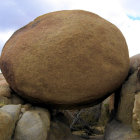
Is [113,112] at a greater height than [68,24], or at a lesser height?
lesser

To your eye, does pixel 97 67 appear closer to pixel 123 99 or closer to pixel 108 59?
pixel 108 59

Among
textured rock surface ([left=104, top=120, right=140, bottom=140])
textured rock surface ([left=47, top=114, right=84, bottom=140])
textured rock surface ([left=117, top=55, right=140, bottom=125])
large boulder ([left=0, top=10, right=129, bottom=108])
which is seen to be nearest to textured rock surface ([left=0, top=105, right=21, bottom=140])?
large boulder ([left=0, top=10, right=129, bottom=108])

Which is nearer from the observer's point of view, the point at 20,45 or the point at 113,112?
the point at 20,45

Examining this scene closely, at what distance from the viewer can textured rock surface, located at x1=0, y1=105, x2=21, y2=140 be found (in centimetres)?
354

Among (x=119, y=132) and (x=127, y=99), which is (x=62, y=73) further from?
(x=119, y=132)

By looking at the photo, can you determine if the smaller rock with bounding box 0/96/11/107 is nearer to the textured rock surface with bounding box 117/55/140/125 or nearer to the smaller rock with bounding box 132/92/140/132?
the textured rock surface with bounding box 117/55/140/125

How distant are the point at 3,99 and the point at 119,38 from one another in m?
2.65

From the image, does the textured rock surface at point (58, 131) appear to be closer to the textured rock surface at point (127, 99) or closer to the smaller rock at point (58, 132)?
the smaller rock at point (58, 132)

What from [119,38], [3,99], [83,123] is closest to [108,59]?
[119,38]

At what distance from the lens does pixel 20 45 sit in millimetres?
4605

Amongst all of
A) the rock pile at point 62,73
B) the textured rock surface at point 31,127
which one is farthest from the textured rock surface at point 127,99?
the textured rock surface at point 31,127

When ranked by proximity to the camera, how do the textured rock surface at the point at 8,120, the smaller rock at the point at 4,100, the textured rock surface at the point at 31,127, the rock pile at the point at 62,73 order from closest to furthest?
the textured rock surface at the point at 8,120
the textured rock surface at the point at 31,127
the rock pile at the point at 62,73
the smaller rock at the point at 4,100

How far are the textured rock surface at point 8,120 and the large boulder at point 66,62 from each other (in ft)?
1.58

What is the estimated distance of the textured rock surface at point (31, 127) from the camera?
397cm
